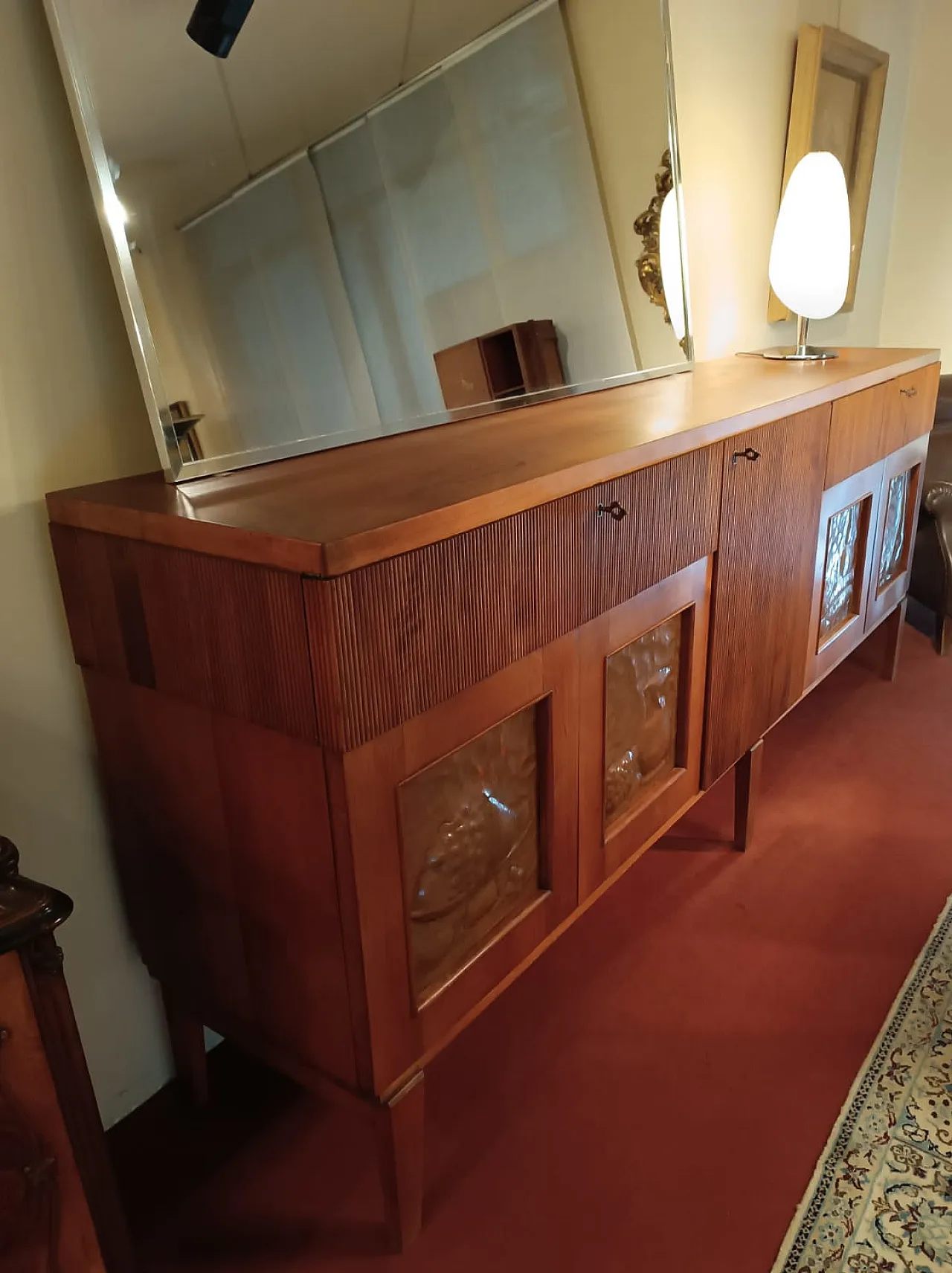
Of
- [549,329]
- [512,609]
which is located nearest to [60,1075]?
[512,609]

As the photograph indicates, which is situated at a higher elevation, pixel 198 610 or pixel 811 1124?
pixel 198 610

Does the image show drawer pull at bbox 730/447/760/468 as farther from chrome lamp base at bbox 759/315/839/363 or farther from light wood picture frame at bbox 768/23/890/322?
light wood picture frame at bbox 768/23/890/322

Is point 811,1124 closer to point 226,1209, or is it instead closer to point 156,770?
point 226,1209

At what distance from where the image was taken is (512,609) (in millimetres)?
952

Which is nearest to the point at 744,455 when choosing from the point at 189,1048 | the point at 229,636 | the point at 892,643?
the point at 229,636

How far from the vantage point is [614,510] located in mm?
1069

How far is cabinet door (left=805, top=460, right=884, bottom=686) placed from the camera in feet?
5.80

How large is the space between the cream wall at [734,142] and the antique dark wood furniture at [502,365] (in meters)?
0.60

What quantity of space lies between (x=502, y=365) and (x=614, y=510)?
1.44 ft

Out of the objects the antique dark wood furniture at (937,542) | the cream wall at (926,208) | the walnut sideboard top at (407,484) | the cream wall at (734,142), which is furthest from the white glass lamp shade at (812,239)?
the cream wall at (926,208)

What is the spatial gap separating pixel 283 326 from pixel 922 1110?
4.41ft

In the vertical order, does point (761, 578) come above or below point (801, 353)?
below

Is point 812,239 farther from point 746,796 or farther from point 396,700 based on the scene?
point 396,700

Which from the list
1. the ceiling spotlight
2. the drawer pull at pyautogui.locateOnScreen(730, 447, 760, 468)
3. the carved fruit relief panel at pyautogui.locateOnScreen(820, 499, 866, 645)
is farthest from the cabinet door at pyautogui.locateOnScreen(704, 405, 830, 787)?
the ceiling spotlight
